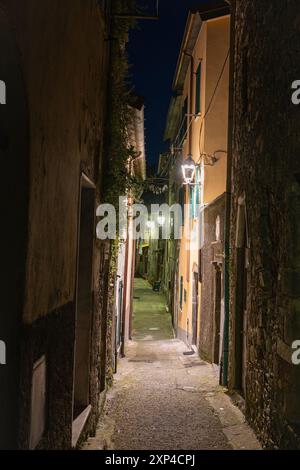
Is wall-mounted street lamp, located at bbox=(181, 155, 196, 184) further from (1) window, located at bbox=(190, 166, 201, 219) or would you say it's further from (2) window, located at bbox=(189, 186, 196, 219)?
(2) window, located at bbox=(189, 186, 196, 219)

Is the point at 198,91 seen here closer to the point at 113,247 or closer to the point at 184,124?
the point at 184,124

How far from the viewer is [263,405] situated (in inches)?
219

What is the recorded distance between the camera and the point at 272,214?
5406 mm

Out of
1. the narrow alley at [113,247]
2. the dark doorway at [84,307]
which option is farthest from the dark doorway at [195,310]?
the dark doorway at [84,307]

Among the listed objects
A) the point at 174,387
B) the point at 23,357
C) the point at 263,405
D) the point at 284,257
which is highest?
the point at 284,257

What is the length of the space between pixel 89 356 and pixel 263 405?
2166 mm

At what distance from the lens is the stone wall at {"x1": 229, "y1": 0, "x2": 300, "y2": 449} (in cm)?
459

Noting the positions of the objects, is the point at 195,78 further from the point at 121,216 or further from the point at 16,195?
the point at 16,195

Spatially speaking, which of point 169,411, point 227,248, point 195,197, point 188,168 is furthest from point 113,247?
point 195,197

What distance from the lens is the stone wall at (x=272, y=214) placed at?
4.59 metres

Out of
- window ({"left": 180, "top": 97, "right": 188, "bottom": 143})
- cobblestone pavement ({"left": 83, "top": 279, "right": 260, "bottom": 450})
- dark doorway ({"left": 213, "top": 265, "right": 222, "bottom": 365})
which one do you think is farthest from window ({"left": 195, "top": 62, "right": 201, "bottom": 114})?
cobblestone pavement ({"left": 83, "top": 279, "right": 260, "bottom": 450})

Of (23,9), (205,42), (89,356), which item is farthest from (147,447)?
(205,42)

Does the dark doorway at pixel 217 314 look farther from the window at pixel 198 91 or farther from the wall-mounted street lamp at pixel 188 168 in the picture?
the window at pixel 198 91

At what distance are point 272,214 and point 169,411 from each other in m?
3.50
